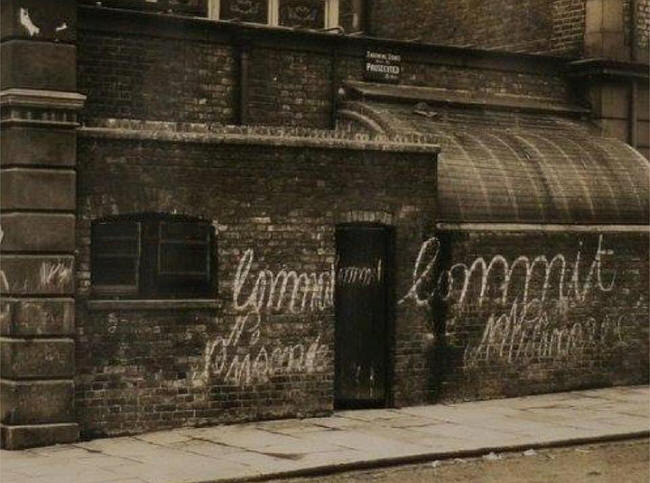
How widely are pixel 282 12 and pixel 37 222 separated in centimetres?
569

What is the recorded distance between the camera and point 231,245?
13672 mm

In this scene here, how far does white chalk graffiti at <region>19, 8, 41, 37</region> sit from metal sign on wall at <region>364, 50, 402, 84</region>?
5.58 m

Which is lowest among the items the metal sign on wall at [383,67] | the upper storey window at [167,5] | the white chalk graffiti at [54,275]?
the white chalk graffiti at [54,275]

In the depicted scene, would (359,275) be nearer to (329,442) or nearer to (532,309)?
(532,309)

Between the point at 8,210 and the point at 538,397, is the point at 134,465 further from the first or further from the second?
the point at 538,397

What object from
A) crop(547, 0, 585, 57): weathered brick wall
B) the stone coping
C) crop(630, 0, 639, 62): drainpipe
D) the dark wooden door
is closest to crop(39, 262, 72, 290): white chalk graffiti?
the stone coping

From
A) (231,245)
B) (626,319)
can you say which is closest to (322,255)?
(231,245)

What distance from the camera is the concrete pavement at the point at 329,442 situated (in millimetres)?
10953

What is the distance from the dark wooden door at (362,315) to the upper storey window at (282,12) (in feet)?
11.3

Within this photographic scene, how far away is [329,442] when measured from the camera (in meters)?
12.5

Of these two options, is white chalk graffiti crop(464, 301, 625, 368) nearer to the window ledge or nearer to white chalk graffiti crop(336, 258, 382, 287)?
white chalk graffiti crop(336, 258, 382, 287)

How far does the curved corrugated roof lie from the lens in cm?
1591

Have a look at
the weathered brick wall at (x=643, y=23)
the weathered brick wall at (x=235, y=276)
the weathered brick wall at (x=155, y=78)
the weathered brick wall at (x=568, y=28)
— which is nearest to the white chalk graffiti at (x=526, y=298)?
the weathered brick wall at (x=235, y=276)

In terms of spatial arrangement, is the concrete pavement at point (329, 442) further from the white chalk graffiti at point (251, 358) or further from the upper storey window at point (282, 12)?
the upper storey window at point (282, 12)
